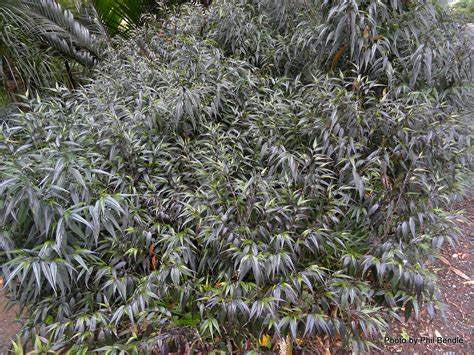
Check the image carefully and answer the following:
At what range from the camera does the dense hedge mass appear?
72.5 inches

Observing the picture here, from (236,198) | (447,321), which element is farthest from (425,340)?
(236,198)

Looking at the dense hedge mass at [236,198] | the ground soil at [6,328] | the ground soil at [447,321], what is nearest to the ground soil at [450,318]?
the ground soil at [447,321]

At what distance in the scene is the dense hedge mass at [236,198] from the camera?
1842 mm

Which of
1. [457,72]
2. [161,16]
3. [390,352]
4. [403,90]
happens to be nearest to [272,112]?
[403,90]

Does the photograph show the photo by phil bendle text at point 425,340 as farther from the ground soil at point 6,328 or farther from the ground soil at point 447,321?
the ground soil at point 6,328

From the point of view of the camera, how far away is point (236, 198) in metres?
2.16

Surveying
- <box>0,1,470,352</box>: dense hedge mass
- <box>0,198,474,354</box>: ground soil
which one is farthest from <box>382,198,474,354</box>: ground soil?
<box>0,1,470,352</box>: dense hedge mass

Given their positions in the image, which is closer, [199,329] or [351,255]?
[199,329]

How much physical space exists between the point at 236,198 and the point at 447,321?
4.83 feet

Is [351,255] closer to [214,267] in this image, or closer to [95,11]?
[214,267]

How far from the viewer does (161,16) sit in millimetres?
4727

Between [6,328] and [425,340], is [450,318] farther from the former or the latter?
[6,328]

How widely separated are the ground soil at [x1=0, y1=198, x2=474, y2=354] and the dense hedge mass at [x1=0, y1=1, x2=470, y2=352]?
0.16m

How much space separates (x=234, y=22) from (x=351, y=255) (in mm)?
2291
